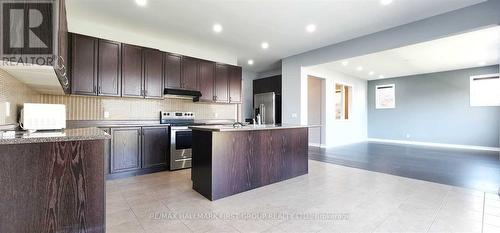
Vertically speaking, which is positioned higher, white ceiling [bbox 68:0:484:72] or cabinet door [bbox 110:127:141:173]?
white ceiling [bbox 68:0:484:72]

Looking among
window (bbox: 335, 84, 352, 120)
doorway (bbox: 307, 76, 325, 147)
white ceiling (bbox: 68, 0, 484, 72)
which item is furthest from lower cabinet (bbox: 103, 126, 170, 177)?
window (bbox: 335, 84, 352, 120)

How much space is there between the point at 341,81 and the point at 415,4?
4.70 m

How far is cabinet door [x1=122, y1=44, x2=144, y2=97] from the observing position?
148 inches

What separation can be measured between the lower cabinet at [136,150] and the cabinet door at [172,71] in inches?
36.6

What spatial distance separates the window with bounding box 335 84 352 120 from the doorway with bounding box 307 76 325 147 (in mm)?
928

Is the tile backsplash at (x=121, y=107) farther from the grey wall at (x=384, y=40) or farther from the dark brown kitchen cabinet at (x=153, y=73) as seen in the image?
the grey wall at (x=384, y=40)

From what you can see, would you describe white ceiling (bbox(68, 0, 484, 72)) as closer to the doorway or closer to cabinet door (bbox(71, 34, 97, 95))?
cabinet door (bbox(71, 34, 97, 95))

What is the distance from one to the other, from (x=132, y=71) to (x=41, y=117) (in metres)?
2.07

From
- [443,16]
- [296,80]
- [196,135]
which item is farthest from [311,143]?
[196,135]

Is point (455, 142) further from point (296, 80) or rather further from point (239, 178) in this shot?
point (239, 178)

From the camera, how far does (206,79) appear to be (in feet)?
16.0

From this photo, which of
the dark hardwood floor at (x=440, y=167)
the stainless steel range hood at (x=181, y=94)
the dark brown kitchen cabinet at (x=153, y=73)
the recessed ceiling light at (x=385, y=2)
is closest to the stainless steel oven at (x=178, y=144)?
the stainless steel range hood at (x=181, y=94)

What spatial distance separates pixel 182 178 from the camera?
355cm

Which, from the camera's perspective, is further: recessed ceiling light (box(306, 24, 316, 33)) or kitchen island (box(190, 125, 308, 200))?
recessed ceiling light (box(306, 24, 316, 33))
